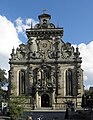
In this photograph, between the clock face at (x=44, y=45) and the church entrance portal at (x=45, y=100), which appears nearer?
the church entrance portal at (x=45, y=100)

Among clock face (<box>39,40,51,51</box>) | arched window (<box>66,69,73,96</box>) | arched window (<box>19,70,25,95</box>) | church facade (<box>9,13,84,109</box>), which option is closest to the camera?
church facade (<box>9,13,84,109</box>)

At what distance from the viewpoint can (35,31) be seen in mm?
77438

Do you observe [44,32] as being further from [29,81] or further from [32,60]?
[29,81]

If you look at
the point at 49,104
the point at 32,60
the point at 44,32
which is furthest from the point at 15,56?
the point at 49,104

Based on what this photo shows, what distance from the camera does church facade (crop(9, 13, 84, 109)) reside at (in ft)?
243

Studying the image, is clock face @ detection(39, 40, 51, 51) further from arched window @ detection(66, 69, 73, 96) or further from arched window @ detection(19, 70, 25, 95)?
arched window @ detection(66, 69, 73, 96)

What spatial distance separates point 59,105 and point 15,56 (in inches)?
591

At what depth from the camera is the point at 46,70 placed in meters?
75.6

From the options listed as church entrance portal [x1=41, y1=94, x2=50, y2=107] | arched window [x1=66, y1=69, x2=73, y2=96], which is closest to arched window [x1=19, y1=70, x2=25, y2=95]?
church entrance portal [x1=41, y1=94, x2=50, y2=107]

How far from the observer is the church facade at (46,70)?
73.9 meters

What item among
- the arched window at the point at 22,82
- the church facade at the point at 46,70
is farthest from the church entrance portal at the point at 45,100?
the arched window at the point at 22,82

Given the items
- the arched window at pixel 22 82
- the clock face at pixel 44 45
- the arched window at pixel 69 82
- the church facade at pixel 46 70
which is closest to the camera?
the church facade at pixel 46 70

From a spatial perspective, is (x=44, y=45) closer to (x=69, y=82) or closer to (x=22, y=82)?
(x=22, y=82)

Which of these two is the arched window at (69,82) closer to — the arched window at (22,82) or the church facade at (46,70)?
the church facade at (46,70)
